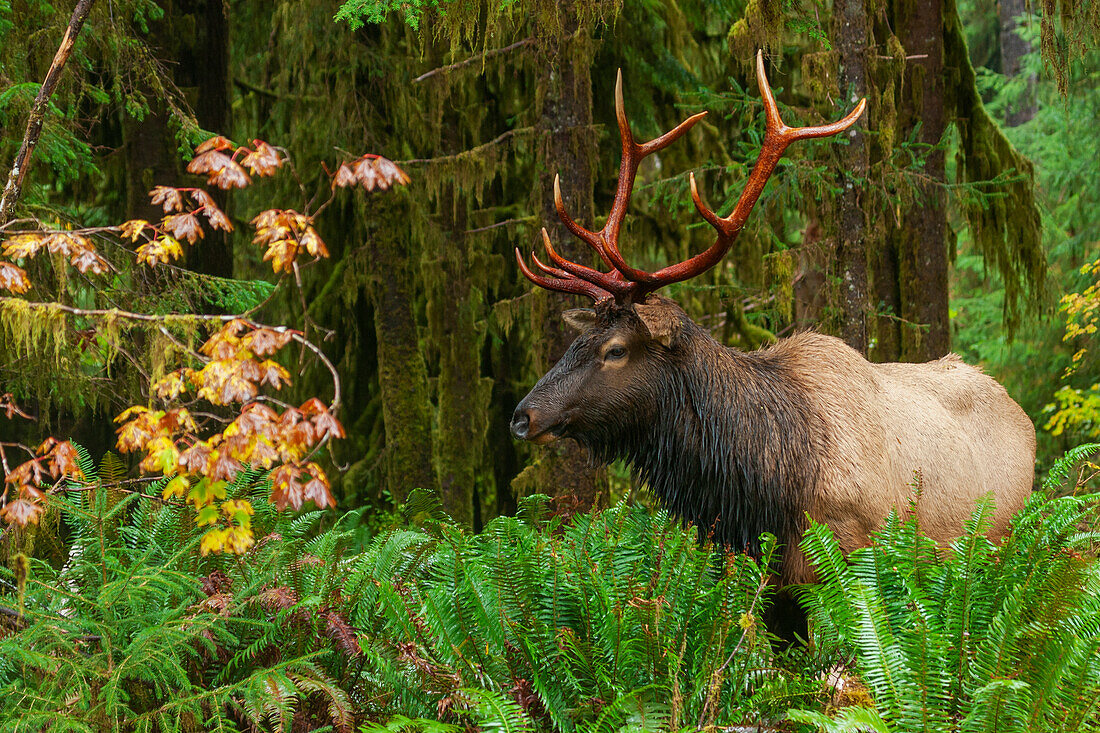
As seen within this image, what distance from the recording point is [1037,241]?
404 inches

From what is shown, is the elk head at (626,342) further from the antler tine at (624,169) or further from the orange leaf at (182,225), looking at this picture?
the orange leaf at (182,225)

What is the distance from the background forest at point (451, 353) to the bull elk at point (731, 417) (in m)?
0.46

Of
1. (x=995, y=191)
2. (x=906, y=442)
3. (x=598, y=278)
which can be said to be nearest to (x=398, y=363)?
(x=598, y=278)

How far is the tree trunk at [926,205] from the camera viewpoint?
9531 millimetres

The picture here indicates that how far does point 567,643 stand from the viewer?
3855 mm

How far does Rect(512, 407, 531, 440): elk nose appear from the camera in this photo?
15.6 feet

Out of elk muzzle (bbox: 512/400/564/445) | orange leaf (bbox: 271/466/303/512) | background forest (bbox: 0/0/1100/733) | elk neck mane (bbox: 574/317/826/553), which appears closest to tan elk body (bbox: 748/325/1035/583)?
elk neck mane (bbox: 574/317/826/553)

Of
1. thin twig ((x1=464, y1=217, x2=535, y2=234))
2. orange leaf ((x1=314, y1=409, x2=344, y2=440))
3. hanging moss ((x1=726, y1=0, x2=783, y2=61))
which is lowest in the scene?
orange leaf ((x1=314, y1=409, x2=344, y2=440))

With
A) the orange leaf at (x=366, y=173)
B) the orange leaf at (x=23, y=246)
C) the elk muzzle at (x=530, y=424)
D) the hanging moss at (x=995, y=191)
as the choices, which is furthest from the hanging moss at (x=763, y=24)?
the orange leaf at (x=23, y=246)

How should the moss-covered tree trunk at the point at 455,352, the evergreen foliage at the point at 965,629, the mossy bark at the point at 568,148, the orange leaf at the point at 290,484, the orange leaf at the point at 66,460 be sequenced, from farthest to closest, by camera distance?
the moss-covered tree trunk at the point at 455,352 → the mossy bark at the point at 568,148 → the orange leaf at the point at 66,460 → the orange leaf at the point at 290,484 → the evergreen foliage at the point at 965,629

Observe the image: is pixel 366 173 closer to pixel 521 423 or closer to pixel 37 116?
pixel 521 423

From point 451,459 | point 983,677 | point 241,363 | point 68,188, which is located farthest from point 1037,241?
point 68,188

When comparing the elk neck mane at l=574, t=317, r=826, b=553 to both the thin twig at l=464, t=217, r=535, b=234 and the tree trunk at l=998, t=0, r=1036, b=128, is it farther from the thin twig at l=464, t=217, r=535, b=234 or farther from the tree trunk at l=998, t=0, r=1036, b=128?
the tree trunk at l=998, t=0, r=1036, b=128

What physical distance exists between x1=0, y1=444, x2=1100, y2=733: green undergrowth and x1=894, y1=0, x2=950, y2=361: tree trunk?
5281mm
